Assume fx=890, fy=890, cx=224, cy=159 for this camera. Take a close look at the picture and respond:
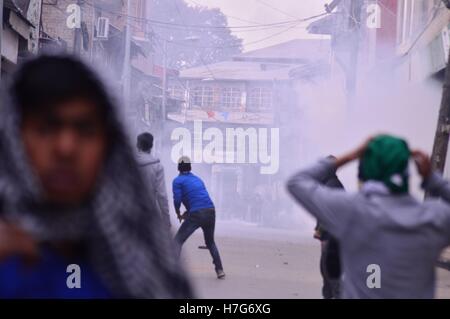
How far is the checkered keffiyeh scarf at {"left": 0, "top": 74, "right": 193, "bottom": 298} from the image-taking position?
1.77 metres

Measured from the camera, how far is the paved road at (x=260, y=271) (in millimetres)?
9211

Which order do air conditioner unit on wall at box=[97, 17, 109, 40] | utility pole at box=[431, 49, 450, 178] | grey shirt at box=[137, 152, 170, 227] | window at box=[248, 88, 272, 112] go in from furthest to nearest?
window at box=[248, 88, 272, 112] < air conditioner unit on wall at box=[97, 17, 109, 40] < utility pole at box=[431, 49, 450, 178] < grey shirt at box=[137, 152, 170, 227]

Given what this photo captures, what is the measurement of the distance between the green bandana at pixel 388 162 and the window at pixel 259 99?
1881 inches

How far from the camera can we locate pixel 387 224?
10.8 feet

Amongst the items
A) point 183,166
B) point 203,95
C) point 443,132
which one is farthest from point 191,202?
point 203,95

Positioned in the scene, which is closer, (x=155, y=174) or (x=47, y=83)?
(x=47, y=83)

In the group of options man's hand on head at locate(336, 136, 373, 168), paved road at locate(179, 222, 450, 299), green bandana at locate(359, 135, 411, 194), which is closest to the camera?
green bandana at locate(359, 135, 411, 194)

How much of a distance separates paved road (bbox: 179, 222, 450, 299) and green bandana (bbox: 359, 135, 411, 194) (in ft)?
9.47

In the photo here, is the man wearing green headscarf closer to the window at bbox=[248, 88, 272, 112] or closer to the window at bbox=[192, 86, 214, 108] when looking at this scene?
the window at bbox=[248, 88, 272, 112]

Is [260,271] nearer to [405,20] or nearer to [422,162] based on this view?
[422,162]

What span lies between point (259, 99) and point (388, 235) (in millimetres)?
49746

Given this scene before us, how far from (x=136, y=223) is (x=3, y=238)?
0.30 metres

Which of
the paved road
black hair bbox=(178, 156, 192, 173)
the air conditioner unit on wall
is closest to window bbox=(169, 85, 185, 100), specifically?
the air conditioner unit on wall
